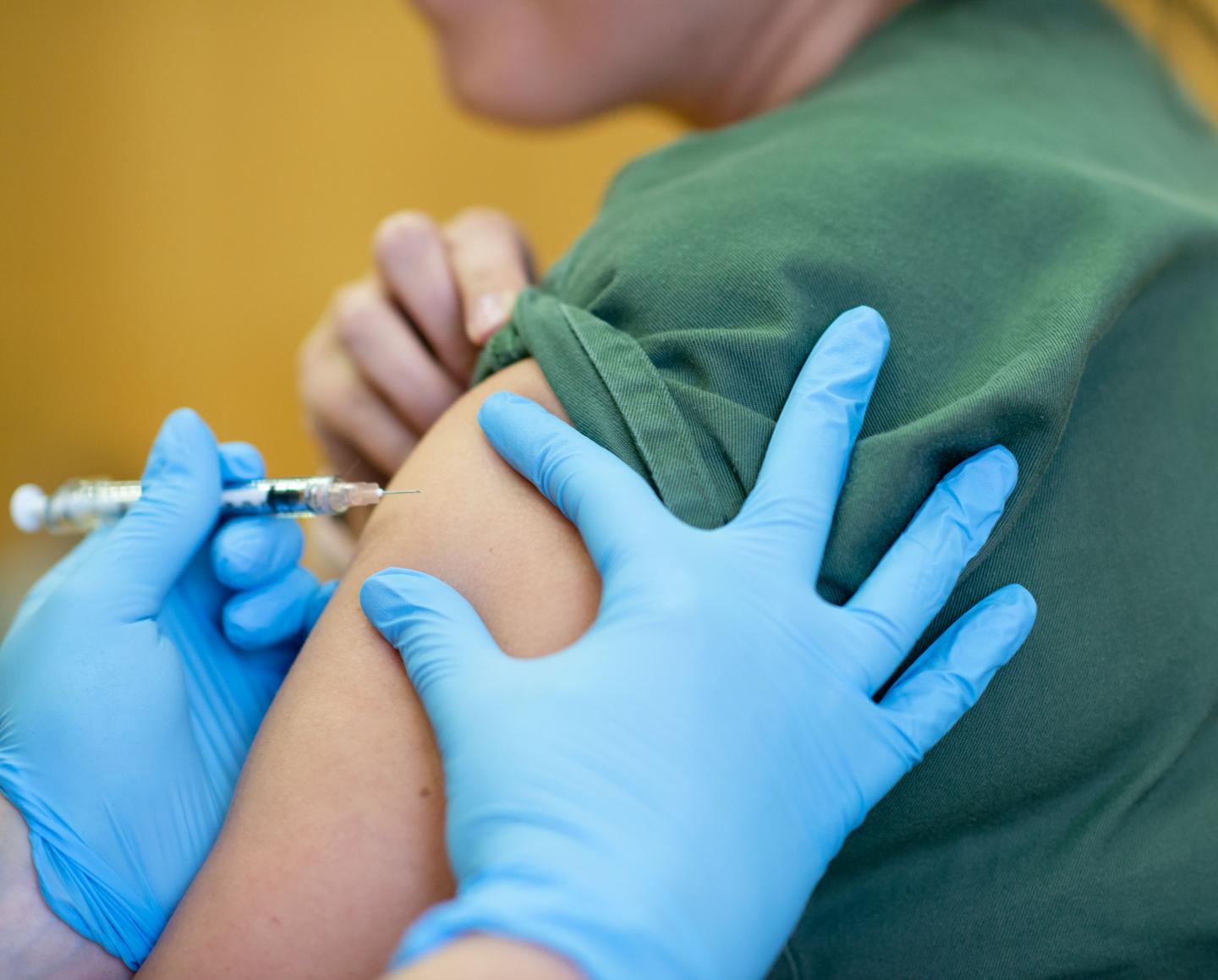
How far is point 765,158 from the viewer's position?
0.89m

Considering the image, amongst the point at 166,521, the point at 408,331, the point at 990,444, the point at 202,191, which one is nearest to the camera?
the point at 990,444

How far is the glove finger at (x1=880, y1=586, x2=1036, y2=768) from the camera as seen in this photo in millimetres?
730

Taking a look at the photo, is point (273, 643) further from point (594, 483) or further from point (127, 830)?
point (594, 483)

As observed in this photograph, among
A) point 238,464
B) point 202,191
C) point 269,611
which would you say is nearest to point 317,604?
point 269,611

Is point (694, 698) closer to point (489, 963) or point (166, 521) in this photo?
point (489, 963)

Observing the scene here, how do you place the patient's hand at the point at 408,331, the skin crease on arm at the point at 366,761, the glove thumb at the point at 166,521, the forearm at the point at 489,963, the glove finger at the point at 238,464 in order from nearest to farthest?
the forearm at the point at 489,963, the skin crease on arm at the point at 366,761, the glove thumb at the point at 166,521, the glove finger at the point at 238,464, the patient's hand at the point at 408,331

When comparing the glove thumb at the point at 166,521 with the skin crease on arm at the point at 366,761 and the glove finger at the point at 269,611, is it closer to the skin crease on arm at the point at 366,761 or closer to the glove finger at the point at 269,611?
the glove finger at the point at 269,611

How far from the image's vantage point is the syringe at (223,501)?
93cm

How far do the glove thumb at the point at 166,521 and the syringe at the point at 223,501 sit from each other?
0.03 meters

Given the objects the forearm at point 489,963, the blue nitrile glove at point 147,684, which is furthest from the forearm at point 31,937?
the forearm at point 489,963

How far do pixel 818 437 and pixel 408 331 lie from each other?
2.27ft

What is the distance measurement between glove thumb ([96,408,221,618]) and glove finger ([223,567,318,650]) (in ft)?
0.22

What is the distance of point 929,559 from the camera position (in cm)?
74

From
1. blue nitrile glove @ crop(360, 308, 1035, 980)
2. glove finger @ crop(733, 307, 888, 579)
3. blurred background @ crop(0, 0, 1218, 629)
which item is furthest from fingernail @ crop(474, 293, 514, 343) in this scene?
blurred background @ crop(0, 0, 1218, 629)
